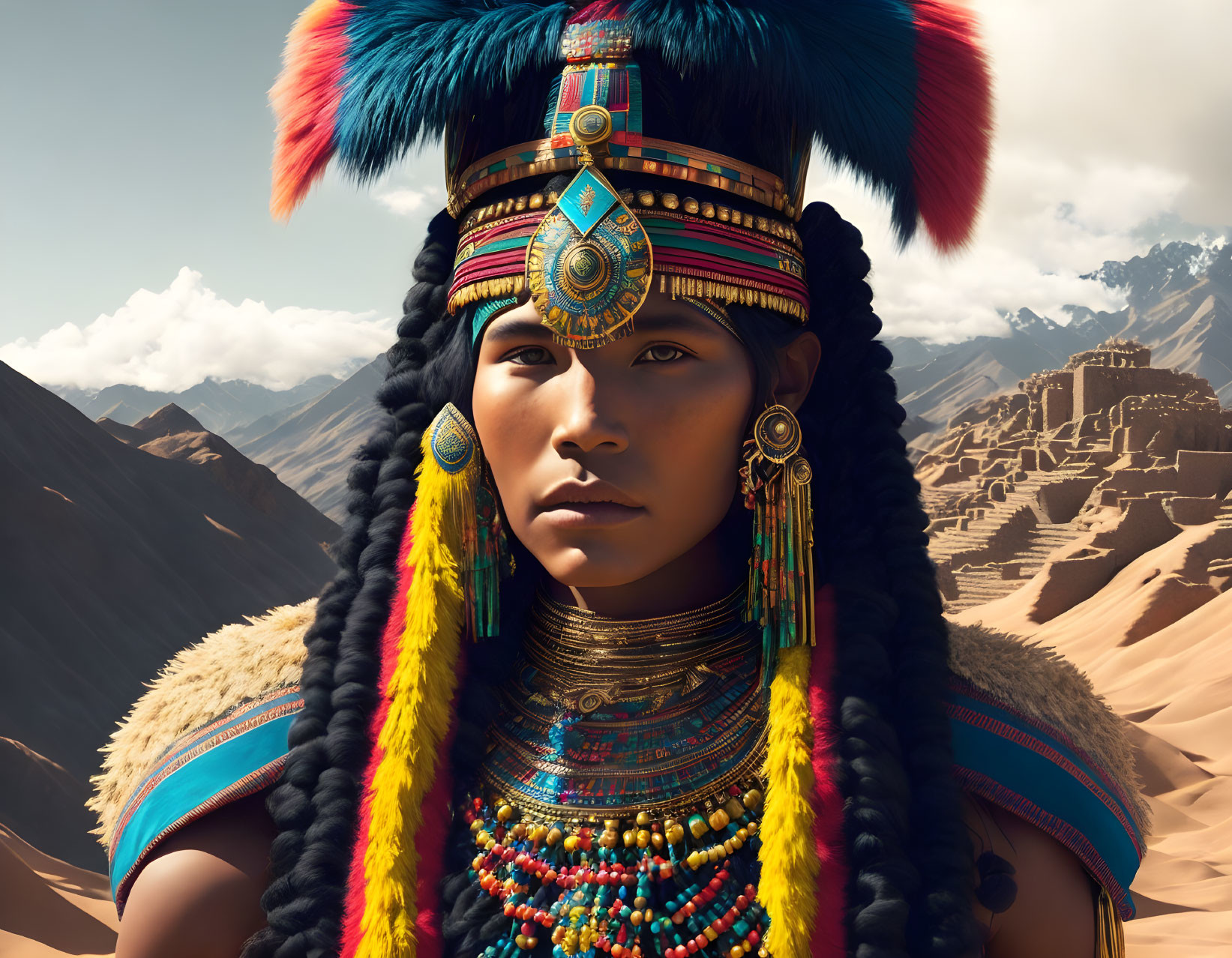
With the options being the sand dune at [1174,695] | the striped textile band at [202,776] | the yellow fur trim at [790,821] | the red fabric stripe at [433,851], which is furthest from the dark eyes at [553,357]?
the sand dune at [1174,695]

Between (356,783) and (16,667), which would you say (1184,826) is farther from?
(16,667)

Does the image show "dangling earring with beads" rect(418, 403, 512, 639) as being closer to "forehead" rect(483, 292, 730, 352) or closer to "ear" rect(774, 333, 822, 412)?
"forehead" rect(483, 292, 730, 352)

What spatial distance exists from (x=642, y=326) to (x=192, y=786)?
4.79 ft

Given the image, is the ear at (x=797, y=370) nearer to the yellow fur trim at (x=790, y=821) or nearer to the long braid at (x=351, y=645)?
the yellow fur trim at (x=790, y=821)

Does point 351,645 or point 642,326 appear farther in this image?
point 351,645

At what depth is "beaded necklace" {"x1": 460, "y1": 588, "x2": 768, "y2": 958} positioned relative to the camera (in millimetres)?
2152

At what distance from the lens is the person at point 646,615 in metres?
2.15

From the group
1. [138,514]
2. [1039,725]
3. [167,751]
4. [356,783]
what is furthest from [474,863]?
[138,514]

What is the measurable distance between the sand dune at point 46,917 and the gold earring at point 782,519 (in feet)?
22.8

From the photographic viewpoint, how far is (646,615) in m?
2.44

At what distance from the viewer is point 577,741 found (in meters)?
2.38

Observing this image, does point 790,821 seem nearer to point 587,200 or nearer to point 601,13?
point 587,200

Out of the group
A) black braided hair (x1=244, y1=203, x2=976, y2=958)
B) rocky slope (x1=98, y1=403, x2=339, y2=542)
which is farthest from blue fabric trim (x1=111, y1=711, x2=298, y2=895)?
rocky slope (x1=98, y1=403, x2=339, y2=542)

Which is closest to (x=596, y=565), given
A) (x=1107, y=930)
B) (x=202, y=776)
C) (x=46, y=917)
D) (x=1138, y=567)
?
(x=202, y=776)
